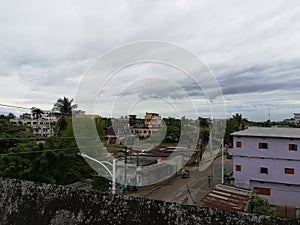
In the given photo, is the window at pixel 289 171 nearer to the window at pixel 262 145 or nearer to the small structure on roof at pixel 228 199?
the window at pixel 262 145

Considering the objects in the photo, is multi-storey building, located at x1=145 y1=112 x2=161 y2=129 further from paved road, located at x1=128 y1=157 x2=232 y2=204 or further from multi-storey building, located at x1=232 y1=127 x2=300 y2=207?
multi-storey building, located at x1=232 y1=127 x2=300 y2=207

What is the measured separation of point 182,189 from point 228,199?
505cm

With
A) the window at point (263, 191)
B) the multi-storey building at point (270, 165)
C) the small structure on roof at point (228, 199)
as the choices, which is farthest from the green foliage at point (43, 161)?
the window at point (263, 191)

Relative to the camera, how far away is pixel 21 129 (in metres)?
10.4

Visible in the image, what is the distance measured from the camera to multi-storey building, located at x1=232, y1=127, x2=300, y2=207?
940 centimetres

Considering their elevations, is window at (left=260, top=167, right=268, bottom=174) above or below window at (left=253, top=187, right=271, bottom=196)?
above

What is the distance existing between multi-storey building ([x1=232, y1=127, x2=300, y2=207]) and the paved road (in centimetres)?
194

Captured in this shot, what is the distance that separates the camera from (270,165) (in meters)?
9.83

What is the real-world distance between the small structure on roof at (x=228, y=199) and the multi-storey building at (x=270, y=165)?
2.96 metres

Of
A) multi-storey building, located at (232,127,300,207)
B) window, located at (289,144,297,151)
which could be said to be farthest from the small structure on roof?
window, located at (289,144,297,151)

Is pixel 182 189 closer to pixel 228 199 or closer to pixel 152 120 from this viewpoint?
pixel 228 199

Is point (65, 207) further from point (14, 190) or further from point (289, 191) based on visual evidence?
point (289, 191)

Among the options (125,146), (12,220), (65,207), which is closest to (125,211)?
(65,207)

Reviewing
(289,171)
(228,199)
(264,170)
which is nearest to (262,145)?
(264,170)
